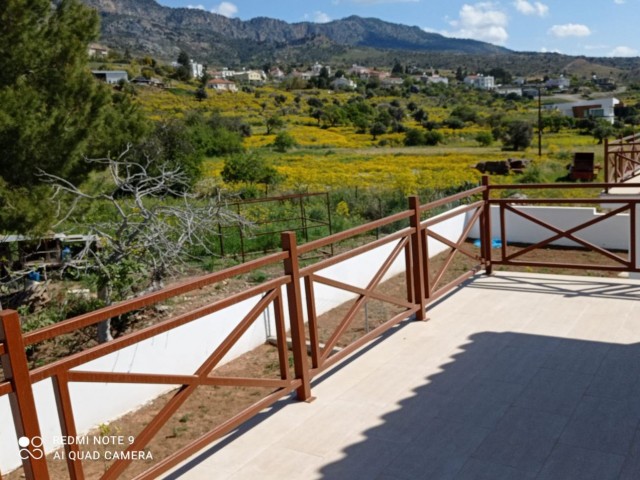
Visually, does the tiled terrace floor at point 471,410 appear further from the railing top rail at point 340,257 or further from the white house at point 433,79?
→ the white house at point 433,79

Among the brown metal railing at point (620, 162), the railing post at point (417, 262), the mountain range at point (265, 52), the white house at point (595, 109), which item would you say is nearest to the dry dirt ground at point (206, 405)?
the railing post at point (417, 262)

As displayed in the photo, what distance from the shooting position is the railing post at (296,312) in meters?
4.27

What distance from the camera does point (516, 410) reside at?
4.18 m

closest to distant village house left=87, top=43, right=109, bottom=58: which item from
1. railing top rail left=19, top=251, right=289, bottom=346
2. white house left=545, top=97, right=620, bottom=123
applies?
railing top rail left=19, top=251, right=289, bottom=346

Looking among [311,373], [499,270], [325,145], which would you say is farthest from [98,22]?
[325,145]

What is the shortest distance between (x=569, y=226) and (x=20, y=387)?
33.1 ft

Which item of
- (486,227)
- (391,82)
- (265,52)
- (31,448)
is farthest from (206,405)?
(265,52)

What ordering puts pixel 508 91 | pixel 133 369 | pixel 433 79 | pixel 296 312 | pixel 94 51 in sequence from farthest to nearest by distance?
pixel 433 79 → pixel 508 91 → pixel 94 51 → pixel 133 369 → pixel 296 312

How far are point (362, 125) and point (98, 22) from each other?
5024cm

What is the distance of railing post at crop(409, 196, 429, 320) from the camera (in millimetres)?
5852

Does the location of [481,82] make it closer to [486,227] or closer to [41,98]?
[41,98]

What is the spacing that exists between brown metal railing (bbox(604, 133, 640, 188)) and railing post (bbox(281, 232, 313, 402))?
12.4m

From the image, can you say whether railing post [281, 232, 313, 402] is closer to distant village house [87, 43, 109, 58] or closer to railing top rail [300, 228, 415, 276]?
railing top rail [300, 228, 415, 276]

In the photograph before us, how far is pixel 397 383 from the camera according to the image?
15.6 ft
